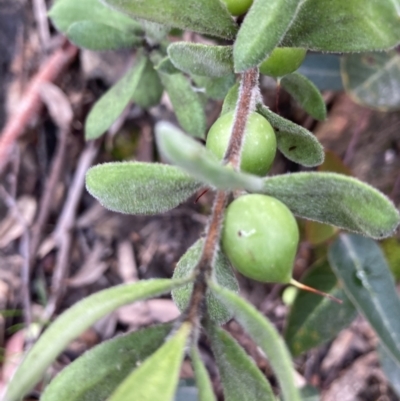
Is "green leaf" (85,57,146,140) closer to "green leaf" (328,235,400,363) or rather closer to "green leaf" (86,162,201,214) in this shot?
"green leaf" (86,162,201,214)

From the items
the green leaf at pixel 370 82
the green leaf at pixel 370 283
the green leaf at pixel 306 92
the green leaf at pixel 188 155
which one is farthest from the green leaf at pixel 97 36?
the green leaf at pixel 370 283

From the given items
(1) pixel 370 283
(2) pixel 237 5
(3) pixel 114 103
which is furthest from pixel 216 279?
(1) pixel 370 283

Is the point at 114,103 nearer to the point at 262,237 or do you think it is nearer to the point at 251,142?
the point at 251,142

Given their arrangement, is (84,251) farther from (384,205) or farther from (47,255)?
(384,205)

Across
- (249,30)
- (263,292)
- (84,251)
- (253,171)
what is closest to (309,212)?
(253,171)

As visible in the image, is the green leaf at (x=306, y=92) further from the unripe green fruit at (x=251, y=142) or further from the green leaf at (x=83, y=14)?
the green leaf at (x=83, y=14)

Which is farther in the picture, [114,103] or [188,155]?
[114,103]

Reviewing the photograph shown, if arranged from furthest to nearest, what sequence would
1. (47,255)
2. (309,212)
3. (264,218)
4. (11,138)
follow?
1. (47,255)
2. (11,138)
3. (309,212)
4. (264,218)
